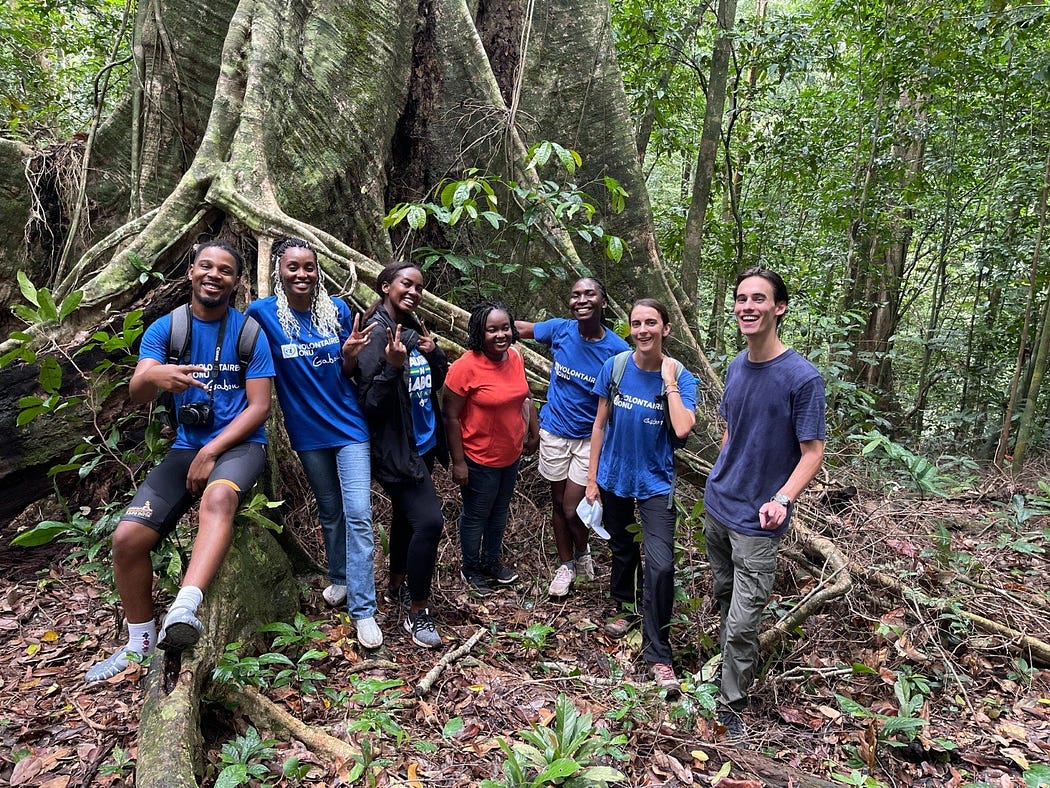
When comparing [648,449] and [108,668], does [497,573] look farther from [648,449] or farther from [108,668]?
[108,668]

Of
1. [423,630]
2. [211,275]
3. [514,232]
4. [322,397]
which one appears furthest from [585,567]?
[211,275]

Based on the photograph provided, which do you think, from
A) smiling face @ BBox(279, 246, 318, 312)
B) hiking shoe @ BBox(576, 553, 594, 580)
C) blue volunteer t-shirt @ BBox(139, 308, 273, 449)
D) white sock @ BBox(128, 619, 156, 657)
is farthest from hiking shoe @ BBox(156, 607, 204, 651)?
hiking shoe @ BBox(576, 553, 594, 580)

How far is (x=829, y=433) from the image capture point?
6434mm

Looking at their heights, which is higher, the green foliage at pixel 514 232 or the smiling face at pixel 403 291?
the green foliage at pixel 514 232

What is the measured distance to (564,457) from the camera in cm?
429

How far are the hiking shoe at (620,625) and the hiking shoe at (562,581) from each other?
0.37 m

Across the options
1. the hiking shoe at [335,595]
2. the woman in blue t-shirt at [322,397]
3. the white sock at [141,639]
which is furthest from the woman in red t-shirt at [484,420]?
the white sock at [141,639]

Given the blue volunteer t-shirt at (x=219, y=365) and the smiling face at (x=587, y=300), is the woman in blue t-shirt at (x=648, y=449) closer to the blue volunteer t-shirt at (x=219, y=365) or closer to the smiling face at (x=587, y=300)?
the smiling face at (x=587, y=300)

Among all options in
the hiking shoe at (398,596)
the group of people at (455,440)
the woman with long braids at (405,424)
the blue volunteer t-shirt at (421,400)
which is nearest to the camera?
the group of people at (455,440)

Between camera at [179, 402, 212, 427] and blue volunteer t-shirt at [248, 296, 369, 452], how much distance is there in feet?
1.43

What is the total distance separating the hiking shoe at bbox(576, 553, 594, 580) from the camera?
4.43 m

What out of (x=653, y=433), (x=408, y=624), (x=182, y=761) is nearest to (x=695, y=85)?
(x=653, y=433)

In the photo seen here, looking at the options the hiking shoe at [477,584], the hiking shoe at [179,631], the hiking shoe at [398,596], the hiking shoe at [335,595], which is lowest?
the hiking shoe at [477,584]

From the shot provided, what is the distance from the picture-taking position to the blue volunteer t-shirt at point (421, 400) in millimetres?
3625
